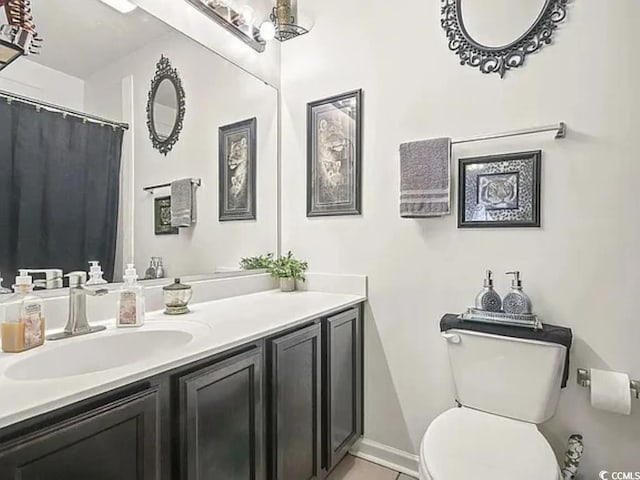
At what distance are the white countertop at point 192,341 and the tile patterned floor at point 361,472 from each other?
0.81m

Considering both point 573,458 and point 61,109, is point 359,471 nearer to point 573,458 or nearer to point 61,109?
point 573,458

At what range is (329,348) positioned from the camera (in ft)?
5.38

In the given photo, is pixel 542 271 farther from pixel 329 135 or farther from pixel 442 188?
pixel 329 135

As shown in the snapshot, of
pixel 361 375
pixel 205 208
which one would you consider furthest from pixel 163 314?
pixel 361 375

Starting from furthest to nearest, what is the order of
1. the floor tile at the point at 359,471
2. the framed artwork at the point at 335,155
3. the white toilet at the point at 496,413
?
the framed artwork at the point at 335,155, the floor tile at the point at 359,471, the white toilet at the point at 496,413

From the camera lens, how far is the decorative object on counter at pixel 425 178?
1653 millimetres

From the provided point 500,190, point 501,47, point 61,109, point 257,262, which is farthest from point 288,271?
point 501,47

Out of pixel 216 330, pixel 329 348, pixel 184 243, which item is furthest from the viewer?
pixel 184 243

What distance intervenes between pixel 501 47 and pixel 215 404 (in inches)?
69.4

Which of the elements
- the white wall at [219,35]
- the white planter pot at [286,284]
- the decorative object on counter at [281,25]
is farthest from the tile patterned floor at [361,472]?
the decorative object on counter at [281,25]

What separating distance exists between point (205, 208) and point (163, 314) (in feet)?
1.97

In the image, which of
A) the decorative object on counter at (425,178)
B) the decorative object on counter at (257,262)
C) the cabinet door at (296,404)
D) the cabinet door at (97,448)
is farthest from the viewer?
the decorative object on counter at (257,262)

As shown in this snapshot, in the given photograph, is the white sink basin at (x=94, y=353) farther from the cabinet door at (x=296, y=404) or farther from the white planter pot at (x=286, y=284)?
the white planter pot at (x=286, y=284)

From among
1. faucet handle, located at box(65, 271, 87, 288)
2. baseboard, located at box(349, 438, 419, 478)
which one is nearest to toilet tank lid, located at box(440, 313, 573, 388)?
baseboard, located at box(349, 438, 419, 478)
